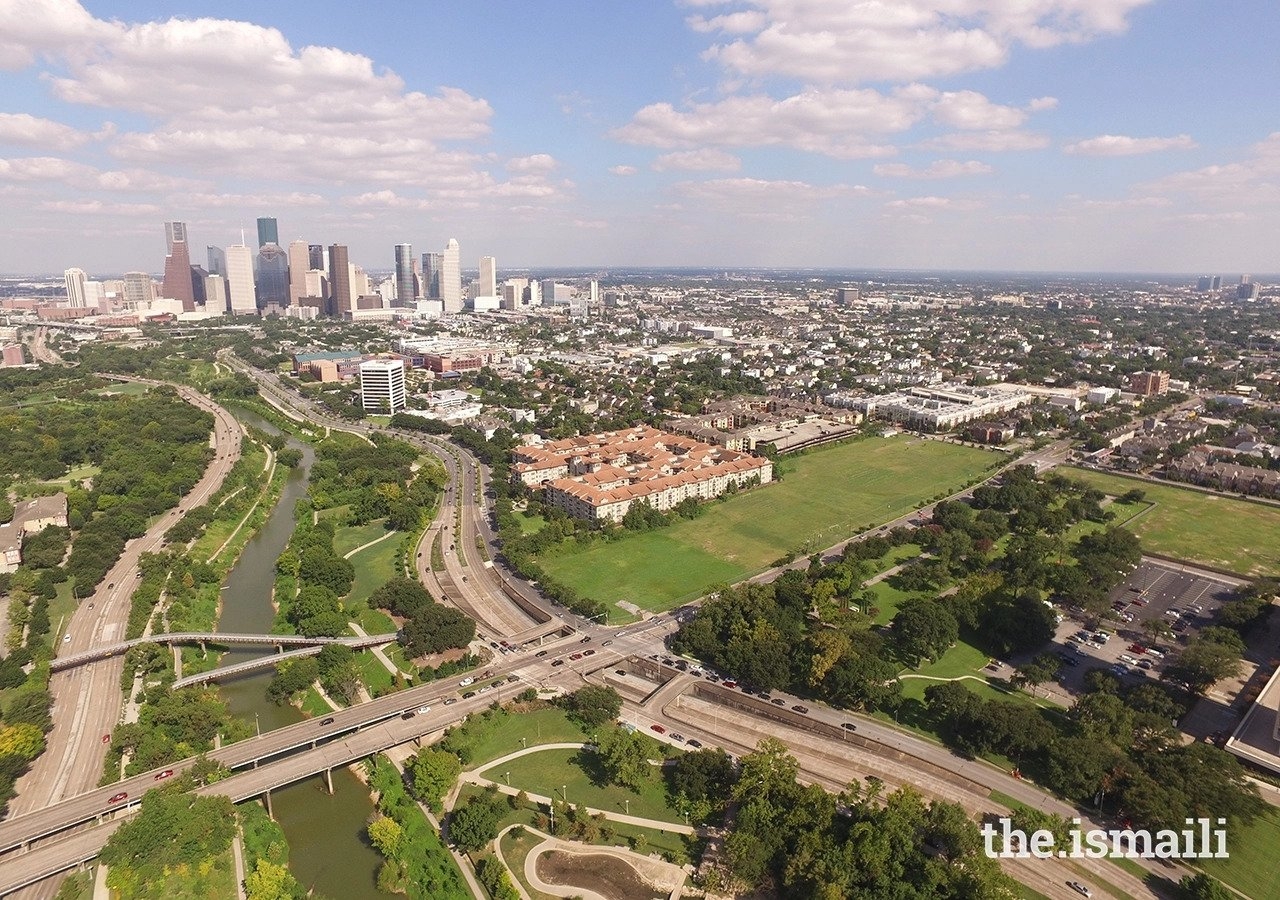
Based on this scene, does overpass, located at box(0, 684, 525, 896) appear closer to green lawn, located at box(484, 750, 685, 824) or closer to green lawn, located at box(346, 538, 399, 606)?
green lawn, located at box(484, 750, 685, 824)

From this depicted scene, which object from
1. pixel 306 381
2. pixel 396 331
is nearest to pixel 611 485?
pixel 306 381

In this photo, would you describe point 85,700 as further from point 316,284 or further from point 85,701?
point 316,284

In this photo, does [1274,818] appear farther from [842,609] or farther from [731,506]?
[731,506]

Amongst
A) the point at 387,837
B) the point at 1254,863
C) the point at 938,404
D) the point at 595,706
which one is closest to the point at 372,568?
the point at 595,706

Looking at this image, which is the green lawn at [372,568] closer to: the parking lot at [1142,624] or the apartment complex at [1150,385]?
the parking lot at [1142,624]

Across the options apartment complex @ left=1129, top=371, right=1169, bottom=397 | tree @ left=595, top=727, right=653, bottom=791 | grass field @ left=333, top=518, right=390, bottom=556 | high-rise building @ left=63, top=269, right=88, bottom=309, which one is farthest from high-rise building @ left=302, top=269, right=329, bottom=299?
tree @ left=595, top=727, right=653, bottom=791
